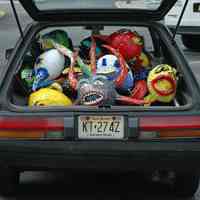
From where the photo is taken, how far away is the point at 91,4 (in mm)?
6152

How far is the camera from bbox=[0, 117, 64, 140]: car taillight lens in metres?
5.45

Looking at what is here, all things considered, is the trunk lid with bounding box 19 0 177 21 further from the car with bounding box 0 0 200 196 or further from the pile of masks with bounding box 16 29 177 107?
the pile of masks with bounding box 16 29 177 107

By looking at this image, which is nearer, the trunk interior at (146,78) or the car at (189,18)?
the trunk interior at (146,78)

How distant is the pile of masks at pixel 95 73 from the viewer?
5812 mm

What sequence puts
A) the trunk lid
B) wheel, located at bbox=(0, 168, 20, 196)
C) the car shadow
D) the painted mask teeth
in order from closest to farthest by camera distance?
the painted mask teeth
wheel, located at bbox=(0, 168, 20, 196)
the trunk lid
the car shadow

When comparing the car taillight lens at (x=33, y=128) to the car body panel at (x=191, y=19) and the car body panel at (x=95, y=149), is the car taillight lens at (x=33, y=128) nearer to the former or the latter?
the car body panel at (x=95, y=149)

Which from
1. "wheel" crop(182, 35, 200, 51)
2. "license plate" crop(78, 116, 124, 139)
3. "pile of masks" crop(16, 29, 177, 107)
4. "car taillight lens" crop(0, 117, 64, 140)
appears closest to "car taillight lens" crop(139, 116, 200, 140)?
"license plate" crop(78, 116, 124, 139)

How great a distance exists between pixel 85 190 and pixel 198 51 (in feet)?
35.1

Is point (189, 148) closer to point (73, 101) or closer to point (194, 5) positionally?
point (73, 101)

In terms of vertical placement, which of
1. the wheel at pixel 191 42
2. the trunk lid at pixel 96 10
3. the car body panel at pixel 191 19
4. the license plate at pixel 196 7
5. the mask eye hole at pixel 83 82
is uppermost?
the trunk lid at pixel 96 10

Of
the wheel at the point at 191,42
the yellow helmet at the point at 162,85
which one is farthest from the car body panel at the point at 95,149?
the wheel at the point at 191,42

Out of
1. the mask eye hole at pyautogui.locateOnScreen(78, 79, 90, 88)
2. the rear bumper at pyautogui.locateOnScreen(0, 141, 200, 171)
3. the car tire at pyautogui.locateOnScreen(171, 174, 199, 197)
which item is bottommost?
the car tire at pyautogui.locateOnScreen(171, 174, 199, 197)

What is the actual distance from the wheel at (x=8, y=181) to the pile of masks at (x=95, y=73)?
542 millimetres

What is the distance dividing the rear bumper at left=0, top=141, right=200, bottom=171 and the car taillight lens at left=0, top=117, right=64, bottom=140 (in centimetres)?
5
